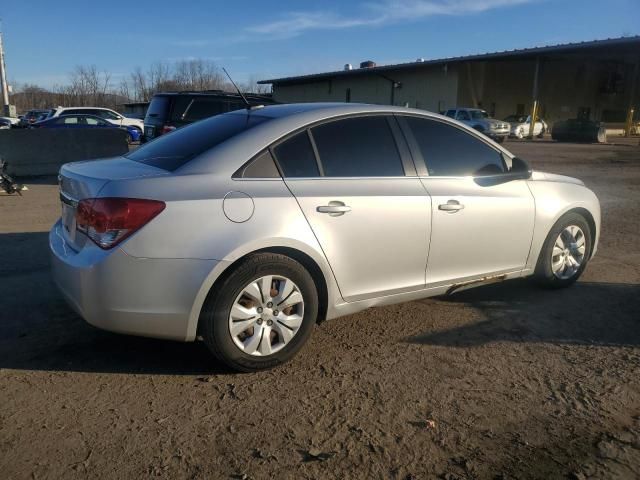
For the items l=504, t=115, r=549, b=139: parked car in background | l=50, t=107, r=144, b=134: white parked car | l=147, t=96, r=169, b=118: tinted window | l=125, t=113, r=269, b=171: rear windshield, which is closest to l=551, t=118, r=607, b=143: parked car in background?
l=504, t=115, r=549, b=139: parked car in background

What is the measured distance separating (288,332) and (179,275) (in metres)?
0.79

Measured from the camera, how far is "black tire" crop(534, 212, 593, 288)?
15.9 feet

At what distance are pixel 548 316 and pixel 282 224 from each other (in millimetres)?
2494

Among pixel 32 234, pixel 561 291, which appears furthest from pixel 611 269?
pixel 32 234

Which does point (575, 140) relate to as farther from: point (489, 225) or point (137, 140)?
point (489, 225)

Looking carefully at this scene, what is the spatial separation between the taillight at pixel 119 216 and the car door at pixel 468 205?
6.56 feet

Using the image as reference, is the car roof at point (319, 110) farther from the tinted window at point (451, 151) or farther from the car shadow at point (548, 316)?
the car shadow at point (548, 316)

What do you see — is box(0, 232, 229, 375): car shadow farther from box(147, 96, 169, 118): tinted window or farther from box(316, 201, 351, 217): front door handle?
box(147, 96, 169, 118): tinted window

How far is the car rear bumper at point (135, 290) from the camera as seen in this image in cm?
305

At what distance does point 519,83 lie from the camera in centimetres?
4253

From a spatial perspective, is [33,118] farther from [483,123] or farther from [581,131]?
[581,131]

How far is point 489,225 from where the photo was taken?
4.32 metres

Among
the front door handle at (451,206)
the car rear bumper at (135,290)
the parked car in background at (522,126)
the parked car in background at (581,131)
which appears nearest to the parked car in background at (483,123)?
the parked car in background at (522,126)

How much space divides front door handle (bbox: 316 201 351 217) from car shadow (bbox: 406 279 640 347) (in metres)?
1.15
